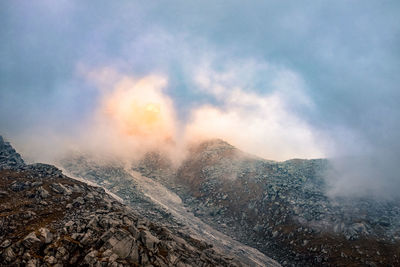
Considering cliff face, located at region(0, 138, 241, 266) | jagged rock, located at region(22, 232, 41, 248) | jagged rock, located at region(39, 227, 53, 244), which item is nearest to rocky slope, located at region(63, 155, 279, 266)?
cliff face, located at region(0, 138, 241, 266)

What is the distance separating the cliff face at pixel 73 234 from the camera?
33.4m

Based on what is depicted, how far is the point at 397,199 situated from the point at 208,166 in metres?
75.3

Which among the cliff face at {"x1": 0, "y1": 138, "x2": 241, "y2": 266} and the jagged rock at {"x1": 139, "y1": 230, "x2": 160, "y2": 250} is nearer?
the cliff face at {"x1": 0, "y1": 138, "x2": 241, "y2": 266}

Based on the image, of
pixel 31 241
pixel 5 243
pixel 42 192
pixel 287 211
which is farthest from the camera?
pixel 287 211

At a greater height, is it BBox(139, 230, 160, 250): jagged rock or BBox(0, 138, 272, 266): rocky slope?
BBox(139, 230, 160, 250): jagged rock

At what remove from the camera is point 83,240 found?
3681cm

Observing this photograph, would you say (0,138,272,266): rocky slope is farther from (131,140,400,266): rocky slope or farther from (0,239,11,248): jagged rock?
(131,140,400,266): rocky slope

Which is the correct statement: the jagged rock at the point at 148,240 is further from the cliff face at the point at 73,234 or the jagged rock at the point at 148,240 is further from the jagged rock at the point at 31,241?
the jagged rock at the point at 31,241

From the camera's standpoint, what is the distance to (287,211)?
77.4 m

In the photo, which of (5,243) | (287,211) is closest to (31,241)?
(5,243)

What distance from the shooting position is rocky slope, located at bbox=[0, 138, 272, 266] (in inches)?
1315

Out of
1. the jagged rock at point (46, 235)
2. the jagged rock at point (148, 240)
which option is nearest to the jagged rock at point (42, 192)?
the jagged rock at point (46, 235)

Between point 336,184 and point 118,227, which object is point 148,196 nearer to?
point 118,227

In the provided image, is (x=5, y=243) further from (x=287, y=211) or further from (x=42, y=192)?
(x=287, y=211)
